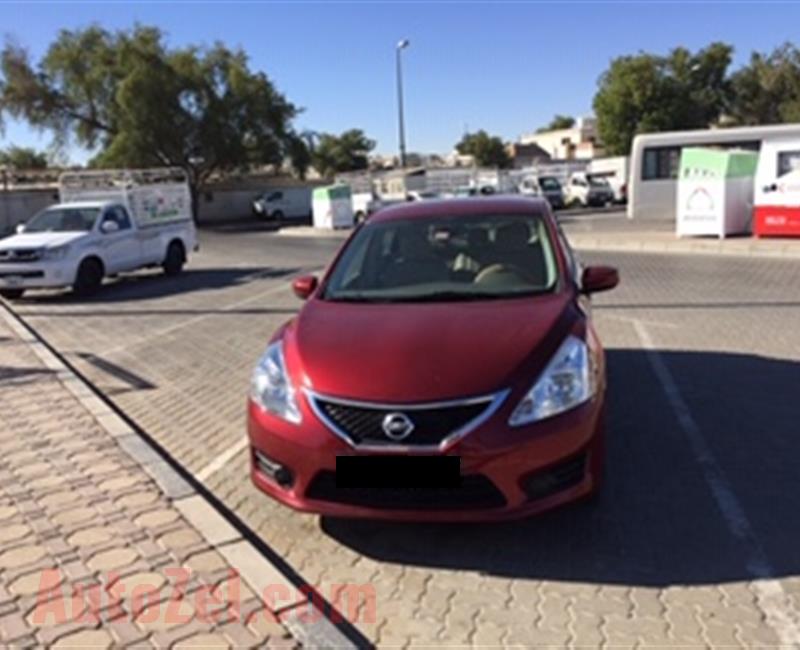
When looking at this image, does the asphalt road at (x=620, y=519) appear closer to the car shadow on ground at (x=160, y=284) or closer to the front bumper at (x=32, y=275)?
the front bumper at (x=32, y=275)

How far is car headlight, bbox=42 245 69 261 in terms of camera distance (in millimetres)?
13320

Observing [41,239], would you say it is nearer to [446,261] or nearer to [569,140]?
[446,261]

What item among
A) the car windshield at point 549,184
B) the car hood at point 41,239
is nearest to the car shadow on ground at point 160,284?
the car hood at point 41,239

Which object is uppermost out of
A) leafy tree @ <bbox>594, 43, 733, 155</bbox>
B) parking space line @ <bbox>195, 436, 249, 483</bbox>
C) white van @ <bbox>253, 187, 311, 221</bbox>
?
leafy tree @ <bbox>594, 43, 733, 155</bbox>

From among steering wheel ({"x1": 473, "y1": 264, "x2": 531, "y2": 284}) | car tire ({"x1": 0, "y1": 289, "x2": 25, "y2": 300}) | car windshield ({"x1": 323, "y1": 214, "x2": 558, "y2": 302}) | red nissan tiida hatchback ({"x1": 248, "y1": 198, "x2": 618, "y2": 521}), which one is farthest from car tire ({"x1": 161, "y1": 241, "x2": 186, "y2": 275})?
red nissan tiida hatchback ({"x1": 248, "y1": 198, "x2": 618, "y2": 521})

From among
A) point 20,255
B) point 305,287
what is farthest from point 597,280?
point 20,255

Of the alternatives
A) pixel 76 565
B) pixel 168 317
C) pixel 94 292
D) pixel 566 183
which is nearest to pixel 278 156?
pixel 566 183

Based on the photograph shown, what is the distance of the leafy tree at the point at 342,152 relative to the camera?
232 feet

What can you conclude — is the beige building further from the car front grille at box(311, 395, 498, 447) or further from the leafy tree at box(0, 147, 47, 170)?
the car front grille at box(311, 395, 498, 447)

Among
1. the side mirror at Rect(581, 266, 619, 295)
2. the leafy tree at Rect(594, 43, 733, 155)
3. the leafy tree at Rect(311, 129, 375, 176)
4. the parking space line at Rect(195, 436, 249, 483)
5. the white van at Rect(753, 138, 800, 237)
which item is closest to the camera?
the side mirror at Rect(581, 266, 619, 295)

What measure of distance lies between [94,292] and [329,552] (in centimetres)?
1209

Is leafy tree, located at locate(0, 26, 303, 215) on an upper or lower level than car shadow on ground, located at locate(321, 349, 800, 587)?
upper

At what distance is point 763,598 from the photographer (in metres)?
3.29

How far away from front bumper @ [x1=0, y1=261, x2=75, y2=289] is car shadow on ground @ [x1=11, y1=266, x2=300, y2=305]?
374mm
